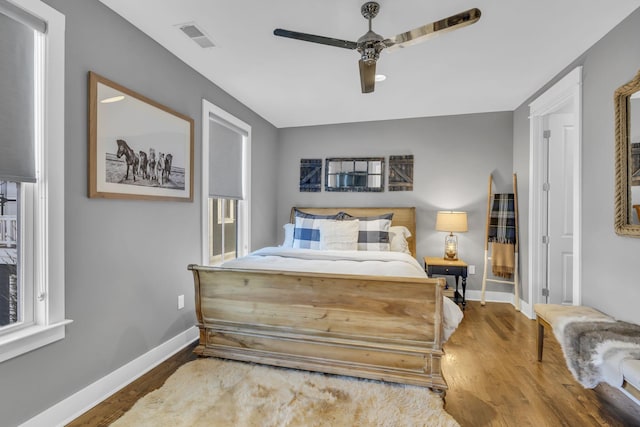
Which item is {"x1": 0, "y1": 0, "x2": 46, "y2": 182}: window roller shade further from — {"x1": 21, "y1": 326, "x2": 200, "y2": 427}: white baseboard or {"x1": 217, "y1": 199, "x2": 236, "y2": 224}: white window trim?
{"x1": 217, "y1": 199, "x2": 236, "y2": 224}: white window trim

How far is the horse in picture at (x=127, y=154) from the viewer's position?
2.11 m

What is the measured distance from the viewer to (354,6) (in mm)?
1961

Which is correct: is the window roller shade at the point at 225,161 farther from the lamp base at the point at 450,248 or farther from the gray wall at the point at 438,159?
the lamp base at the point at 450,248

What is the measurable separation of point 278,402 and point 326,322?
0.58m

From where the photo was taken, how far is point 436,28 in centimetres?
169

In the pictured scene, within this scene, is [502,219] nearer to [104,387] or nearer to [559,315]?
[559,315]

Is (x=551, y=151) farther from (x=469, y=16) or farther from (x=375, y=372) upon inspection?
(x=375, y=372)

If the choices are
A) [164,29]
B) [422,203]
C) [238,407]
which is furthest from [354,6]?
[422,203]

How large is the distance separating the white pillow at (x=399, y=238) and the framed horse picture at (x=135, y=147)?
2.38 metres

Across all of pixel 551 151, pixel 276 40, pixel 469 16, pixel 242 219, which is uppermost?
pixel 276 40

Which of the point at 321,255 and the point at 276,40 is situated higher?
the point at 276,40

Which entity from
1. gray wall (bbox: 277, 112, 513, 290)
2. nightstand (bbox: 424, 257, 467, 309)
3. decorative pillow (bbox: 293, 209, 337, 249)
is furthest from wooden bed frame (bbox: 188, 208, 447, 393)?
gray wall (bbox: 277, 112, 513, 290)

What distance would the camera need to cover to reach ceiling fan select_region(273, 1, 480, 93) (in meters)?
1.63

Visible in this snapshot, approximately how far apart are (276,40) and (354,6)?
2.23 feet
